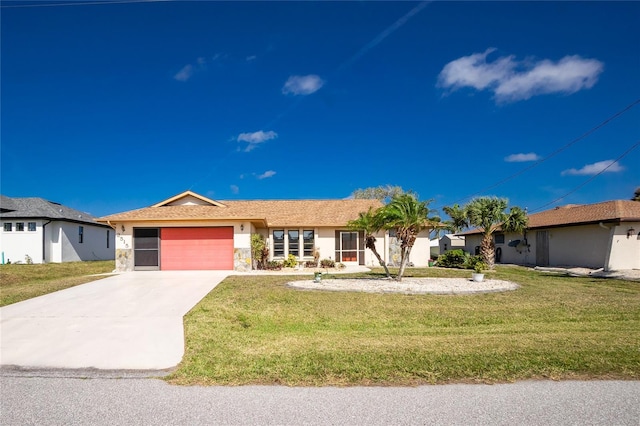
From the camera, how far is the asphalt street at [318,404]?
3.71 metres

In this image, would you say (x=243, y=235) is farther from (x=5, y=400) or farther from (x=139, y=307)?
(x=5, y=400)

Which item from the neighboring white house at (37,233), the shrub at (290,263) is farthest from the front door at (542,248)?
the neighboring white house at (37,233)

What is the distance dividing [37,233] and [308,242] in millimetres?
19116

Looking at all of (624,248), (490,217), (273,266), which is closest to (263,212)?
(273,266)

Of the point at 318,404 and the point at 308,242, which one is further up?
the point at 308,242

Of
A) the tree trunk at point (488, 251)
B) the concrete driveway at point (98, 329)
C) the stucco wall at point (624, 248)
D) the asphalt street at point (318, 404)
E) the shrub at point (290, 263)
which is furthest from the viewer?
the shrub at point (290, 263)

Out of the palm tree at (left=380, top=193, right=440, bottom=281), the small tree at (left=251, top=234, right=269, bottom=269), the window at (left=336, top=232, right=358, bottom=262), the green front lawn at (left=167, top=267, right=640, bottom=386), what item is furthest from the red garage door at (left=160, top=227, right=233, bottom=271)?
the palm tree at (left=380, top=193, right=440, bottom=281)

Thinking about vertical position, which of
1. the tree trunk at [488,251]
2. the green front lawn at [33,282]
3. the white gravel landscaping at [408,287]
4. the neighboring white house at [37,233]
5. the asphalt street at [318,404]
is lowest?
the white gravel landscaping at [408,287]

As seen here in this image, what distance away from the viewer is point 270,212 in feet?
84.3

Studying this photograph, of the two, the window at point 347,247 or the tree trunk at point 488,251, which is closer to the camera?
the tree trunk at point 488,251

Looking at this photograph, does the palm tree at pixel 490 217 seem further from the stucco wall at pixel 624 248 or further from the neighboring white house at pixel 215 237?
the neighboring white house at pixel 215 237

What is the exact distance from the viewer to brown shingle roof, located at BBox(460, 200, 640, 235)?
20.3m

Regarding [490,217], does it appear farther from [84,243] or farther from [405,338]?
[84,243]

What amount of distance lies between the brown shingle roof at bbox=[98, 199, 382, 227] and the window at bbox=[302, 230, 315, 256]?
0.82 meters
